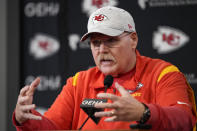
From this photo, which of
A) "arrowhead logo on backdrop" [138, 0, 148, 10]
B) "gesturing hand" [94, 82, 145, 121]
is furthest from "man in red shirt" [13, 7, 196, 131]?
"arrowhead logo on backdrop" [138, 0, 148, 10]

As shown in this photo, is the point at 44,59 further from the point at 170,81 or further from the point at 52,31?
the point at 170,81

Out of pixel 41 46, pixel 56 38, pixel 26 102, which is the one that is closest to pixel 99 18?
pixel 26 102

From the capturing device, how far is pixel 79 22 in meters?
3.17

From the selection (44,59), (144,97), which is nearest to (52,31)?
(44,59)

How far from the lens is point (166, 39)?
299 centimetres

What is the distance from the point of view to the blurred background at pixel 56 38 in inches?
117

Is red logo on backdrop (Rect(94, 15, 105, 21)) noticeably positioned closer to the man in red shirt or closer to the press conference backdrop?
the man in red shirt

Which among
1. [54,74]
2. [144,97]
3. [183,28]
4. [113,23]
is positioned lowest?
[54,74]

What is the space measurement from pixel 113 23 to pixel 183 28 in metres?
1.31

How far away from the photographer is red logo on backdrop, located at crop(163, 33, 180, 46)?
9.67ft

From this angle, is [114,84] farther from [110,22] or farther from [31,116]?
[31,116]

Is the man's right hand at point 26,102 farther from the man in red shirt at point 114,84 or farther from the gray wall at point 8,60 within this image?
the gray wall at point 8,60

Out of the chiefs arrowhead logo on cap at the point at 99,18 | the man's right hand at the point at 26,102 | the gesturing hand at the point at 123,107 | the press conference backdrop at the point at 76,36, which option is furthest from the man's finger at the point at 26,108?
the press conference backdrop at the point at 76,36

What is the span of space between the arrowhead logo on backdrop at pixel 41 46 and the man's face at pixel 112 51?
139 centimetres
